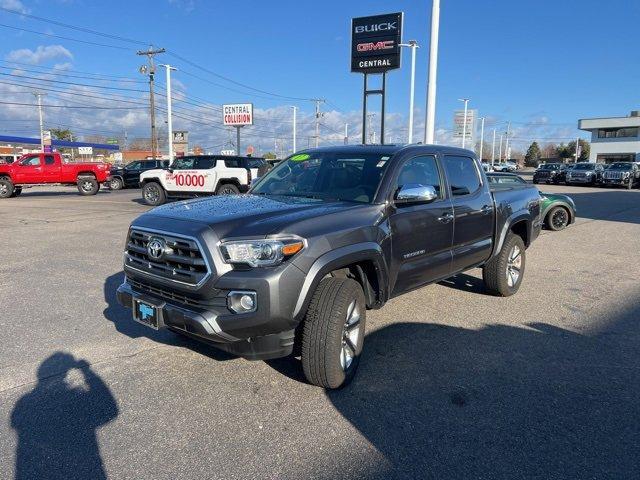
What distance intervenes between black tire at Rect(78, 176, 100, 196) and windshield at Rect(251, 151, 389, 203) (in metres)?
21.7

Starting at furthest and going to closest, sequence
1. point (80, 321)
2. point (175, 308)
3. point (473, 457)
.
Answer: point (80, 321), point (175, 308), point (473, 457)

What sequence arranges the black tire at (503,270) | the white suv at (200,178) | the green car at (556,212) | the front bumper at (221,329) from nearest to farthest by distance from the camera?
1. the front bumper at (221,329)
2. the black tire at (503,270)
3. the green car at (556,212)
4. the white suv at (200,178)

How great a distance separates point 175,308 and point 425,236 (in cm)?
228

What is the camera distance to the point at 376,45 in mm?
24484

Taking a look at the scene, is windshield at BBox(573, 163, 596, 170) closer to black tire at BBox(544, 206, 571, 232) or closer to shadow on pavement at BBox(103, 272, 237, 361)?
black tire at BBox(544, 206, 571, 232)

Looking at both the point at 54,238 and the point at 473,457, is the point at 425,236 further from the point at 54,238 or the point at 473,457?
the point at 54,238

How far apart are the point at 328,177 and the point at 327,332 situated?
1.72 m

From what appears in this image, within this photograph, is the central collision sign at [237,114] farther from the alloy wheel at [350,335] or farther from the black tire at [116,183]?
the alloy wheel at [350,335]

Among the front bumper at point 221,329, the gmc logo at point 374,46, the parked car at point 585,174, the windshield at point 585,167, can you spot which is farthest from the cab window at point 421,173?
the windshield at point 585,167

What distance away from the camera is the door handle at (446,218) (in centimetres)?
463

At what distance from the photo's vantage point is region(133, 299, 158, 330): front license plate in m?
3.44

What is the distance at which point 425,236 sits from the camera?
4410mm

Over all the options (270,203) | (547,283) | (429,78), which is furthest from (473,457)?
(429,78)

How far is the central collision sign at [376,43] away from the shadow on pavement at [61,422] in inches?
912
